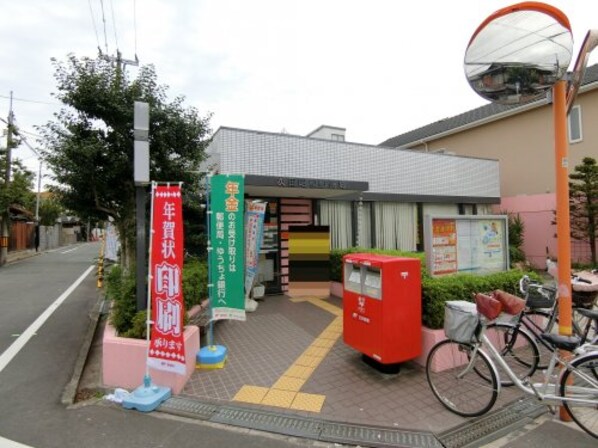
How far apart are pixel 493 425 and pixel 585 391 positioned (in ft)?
2.93

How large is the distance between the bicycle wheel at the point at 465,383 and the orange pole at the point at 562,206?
2.26ft

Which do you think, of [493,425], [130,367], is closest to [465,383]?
[493,425]

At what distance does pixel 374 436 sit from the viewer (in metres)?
3.53

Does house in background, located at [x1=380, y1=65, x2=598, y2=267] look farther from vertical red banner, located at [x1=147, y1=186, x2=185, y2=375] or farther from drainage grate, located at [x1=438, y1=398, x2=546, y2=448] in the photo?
vertical red banner, located at [x1=147, y1=186, x2=185, y2=375]

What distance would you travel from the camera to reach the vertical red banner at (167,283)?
425 cm

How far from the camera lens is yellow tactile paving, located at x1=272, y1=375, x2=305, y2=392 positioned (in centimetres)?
446

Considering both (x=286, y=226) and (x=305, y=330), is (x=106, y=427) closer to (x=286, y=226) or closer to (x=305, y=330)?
(x=305, y=330)

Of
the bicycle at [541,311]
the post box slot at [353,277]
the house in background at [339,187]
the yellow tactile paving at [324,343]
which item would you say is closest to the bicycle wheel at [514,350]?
the bicycle at [541,311]

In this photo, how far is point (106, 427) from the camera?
3.71 metres

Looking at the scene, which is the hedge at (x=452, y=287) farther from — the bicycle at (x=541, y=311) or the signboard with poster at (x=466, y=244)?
the bicycle at (x=541, y=311)

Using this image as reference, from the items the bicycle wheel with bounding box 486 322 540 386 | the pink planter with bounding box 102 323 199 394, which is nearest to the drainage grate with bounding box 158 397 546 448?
the pink planter with bounding box 102 323 199 394

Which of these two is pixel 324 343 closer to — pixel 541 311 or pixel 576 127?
pixel 541 311

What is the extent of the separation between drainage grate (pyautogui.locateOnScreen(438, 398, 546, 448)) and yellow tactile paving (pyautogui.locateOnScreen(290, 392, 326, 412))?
127 centimetres

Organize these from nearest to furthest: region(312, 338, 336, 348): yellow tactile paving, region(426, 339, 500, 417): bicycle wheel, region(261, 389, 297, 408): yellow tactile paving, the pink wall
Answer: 1. region(426, 339, 500, 417): bicycle wheel
2. region(261, 389, 297, 408): yellow tactile paving
3. region(312, 338, 336, 348): yellow tactile paving
4. the pink wall
